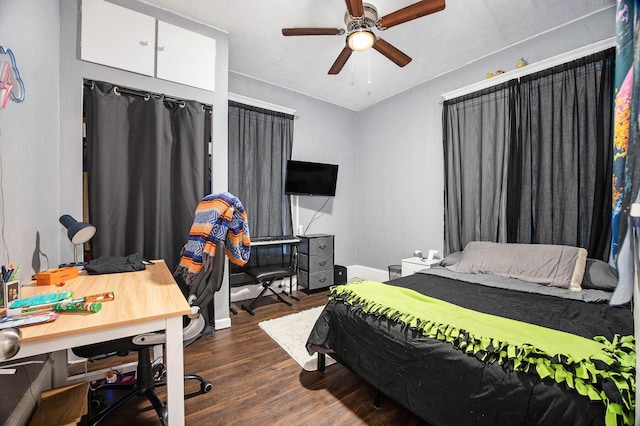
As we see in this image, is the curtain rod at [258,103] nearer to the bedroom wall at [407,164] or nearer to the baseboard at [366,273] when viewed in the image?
the bedroom wall at [407,164]

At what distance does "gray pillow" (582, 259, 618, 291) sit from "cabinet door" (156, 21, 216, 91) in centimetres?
374

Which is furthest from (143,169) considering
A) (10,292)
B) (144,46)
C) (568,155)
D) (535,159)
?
(568,155)

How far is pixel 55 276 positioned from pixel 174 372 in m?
1.05

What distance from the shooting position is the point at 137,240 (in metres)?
2.32

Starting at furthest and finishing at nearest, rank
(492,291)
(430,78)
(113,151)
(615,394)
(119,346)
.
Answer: (430,78) → (113,151) → (492,291) → (119,346) → (615,394)

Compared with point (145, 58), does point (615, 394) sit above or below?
below

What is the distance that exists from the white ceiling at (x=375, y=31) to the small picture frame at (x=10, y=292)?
8.04 ft

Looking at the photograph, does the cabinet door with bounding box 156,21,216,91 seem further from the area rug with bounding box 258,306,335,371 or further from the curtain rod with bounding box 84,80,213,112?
the area rug with bounding box 258,306,335,371

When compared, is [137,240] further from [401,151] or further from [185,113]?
[401,151]

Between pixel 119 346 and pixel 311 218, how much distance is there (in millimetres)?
3104

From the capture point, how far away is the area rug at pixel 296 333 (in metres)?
2.16

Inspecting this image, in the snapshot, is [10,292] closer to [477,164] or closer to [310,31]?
[310,31]

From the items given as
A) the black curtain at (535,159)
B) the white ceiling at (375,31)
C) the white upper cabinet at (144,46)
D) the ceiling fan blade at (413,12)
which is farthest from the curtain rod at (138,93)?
the black curtain at (535,159)

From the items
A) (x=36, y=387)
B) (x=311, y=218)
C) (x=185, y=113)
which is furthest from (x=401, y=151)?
(x=36, y=387)
